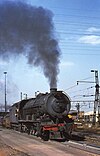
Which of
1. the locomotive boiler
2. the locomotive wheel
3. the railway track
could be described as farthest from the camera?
the locomotive wheel

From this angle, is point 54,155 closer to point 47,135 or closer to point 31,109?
point 47,135

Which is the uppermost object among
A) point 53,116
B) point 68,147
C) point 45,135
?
point 53,116

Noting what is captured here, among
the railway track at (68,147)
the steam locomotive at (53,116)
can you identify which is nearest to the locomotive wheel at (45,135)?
the steam locomotive at (53,116)

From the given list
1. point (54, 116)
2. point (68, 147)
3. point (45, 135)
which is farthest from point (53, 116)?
point (68, 147)

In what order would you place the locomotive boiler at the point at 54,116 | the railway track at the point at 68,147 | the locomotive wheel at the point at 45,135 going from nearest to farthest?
1. the railway track at the point at 68,147
2. the locomotive boiler at the point at 54,116
3. the locomotive wheel at the point at 45,135

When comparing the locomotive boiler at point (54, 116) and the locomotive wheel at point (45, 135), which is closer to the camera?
the locomotive boiler at point (54, 116)

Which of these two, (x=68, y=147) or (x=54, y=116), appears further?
(x=54, y=116)

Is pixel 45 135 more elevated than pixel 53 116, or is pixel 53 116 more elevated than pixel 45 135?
pixel 53 116

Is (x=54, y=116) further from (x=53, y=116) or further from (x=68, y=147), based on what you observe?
(x=68, y=147)

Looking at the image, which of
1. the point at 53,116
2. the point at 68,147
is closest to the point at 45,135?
the point at 53,116

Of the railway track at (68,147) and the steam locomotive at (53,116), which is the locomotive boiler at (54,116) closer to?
the steam locomotive at (53,116)

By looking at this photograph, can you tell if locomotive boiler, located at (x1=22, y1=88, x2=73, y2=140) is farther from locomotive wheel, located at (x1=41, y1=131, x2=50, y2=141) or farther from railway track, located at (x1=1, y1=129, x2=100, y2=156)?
railway track, located at (x1=1, y1=129, x2=100, y2=156)

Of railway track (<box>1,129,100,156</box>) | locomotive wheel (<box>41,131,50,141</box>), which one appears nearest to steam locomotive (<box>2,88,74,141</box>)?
locomotive wheel (<box>41,131,50,141</box>)

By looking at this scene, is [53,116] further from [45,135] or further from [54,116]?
[45,135]
